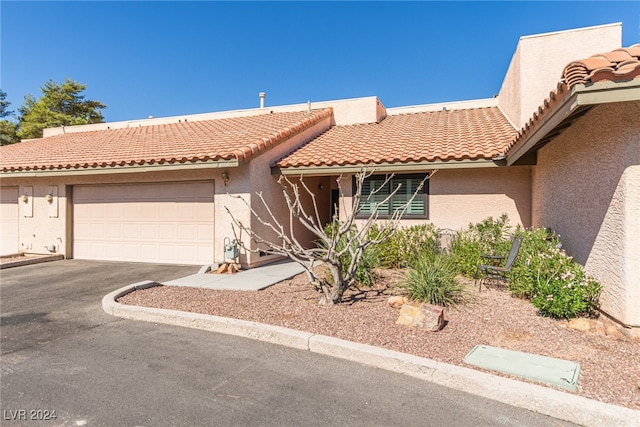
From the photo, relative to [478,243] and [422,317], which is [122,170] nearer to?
[422,317]

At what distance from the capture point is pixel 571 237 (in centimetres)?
644

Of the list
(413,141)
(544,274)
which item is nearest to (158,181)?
(413,141)

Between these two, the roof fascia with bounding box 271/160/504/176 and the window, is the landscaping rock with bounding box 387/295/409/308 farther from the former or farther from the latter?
the window

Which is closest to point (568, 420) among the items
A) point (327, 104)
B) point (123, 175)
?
point (123, 175)

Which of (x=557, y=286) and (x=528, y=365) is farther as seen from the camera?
(x=557, y=286)

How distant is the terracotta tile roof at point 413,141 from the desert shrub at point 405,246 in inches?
74.8

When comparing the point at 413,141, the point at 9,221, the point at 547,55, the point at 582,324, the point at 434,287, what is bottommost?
the point at 582,324

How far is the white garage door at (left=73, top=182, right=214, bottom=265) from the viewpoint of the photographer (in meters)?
10.3

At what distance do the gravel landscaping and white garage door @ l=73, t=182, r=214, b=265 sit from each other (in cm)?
340

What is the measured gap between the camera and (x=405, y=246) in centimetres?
923

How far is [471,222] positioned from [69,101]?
42.9 m

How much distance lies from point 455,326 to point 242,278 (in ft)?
16.3

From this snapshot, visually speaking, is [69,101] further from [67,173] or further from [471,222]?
[471,222]

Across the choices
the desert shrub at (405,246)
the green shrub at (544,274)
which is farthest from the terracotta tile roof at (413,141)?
the green shrub at (544,274)
